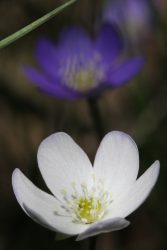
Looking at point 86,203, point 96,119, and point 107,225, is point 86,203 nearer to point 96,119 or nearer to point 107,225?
point 107,225

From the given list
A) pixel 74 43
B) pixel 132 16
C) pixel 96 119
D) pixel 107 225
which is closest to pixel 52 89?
pixel 96 119

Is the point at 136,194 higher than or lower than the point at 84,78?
lower

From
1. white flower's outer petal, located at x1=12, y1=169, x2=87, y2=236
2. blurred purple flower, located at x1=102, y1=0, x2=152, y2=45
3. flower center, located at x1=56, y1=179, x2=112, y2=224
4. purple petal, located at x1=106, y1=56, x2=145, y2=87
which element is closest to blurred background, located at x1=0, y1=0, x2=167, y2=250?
blurred purple flower, located at x1=102, y1=0, x2=152, y2=45

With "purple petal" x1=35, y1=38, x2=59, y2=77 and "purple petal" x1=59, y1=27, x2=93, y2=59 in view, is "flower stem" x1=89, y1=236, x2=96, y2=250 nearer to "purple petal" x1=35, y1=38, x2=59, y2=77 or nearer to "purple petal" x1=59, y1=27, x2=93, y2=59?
"purple petal" x1=35, y1=38, x2=59, y2=77

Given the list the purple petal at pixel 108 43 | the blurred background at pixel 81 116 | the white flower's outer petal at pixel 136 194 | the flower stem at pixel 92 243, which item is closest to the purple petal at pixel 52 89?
the blurred background at pixel 81 116

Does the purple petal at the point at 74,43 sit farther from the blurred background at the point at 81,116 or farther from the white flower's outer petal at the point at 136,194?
the white flower's outer petal at the point at 136,194

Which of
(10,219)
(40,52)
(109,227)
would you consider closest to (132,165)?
(109,227)
